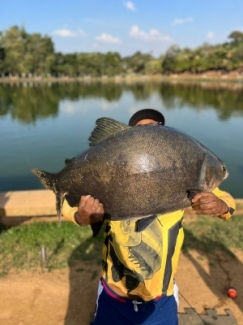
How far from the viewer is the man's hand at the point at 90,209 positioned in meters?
1.96

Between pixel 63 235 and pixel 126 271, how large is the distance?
3.74 m

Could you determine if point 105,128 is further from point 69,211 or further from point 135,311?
point 135,311

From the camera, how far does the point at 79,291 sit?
4625 millimetres

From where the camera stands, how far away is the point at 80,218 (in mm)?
2143

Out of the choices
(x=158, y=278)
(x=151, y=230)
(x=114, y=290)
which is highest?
(x=151, y=230)

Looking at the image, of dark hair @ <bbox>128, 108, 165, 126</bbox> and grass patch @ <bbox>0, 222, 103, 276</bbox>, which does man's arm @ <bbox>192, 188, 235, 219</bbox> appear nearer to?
dark hair @ <bbox>128, 108, 165, 126</bbox>

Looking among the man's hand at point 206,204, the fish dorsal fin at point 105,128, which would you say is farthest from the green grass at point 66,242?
the man's hand at point 206,204

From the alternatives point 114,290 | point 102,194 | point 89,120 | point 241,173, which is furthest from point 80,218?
point 89,120

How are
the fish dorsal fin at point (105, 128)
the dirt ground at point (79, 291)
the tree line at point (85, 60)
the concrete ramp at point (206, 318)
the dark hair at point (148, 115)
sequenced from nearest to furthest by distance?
the fish dorsal fin at point (105, 128) < the dark hair at point (148, 115) < the concrete ramp at point (206, 318) < the dirt ground at point (79, 291) < the tree line at point (85, 60)

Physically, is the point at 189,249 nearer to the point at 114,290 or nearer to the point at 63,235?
the point at 63,235

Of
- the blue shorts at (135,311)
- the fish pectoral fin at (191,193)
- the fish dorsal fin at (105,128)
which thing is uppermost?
the fish dorsal fin at (105,128)

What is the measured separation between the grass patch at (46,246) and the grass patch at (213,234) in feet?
5.71

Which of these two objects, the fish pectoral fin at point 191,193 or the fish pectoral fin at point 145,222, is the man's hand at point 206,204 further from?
the fish pectoral fin at point 145,222

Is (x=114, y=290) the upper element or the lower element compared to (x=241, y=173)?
upper
